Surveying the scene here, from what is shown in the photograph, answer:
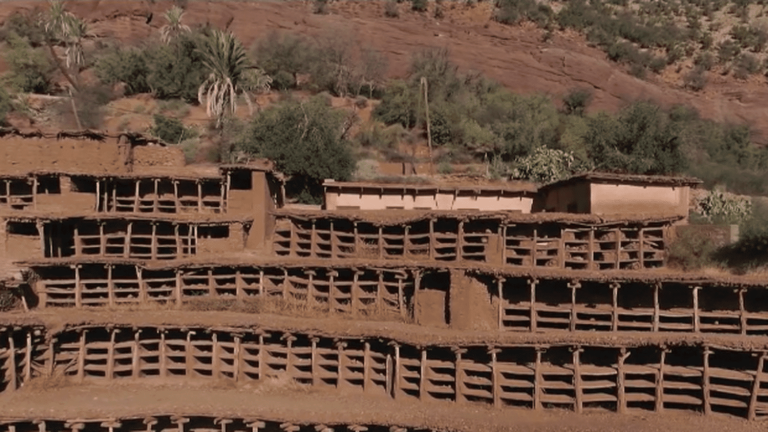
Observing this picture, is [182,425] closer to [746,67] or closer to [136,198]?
[136,198]

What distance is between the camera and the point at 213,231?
23109 mm

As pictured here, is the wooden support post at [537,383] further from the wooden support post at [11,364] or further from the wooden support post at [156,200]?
the wooden support post at [156,200]

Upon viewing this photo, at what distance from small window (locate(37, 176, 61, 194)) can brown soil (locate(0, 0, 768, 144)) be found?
4054cm

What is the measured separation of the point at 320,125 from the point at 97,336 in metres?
19.5

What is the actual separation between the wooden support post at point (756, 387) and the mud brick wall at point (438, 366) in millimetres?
29

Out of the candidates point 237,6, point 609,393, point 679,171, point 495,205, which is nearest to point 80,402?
point 609,393

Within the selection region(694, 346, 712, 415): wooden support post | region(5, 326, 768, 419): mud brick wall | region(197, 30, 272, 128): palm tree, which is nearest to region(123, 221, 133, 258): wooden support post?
region(5, 326, 768, 419): mud brick wall

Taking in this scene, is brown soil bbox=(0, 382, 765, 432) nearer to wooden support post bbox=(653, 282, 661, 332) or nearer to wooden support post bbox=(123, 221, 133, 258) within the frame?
wooden support post bbox=(653, 282, 661, 332)

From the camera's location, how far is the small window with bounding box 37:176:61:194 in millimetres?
22672

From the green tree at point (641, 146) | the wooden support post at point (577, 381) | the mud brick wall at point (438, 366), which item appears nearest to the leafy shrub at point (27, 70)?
the mud brick wall at point (438, 366)

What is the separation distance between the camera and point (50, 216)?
20656 millimetres

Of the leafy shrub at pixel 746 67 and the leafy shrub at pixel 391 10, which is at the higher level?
the leafy shrub at pixel 391 10

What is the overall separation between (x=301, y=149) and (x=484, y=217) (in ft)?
48.1

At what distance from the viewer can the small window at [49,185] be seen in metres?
22.7
